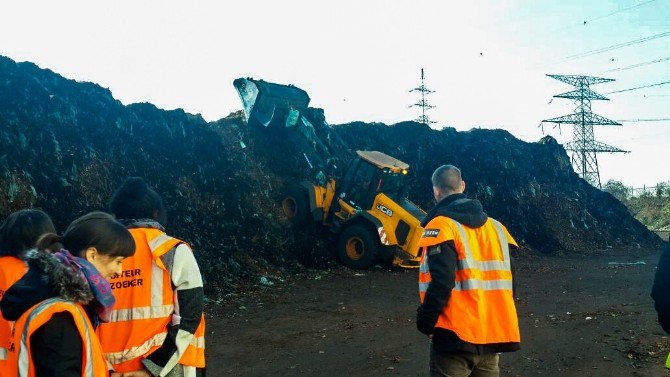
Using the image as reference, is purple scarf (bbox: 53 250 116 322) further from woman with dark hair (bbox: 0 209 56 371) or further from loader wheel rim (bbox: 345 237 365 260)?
loader wheel rim (bbox: 345 237 365 260)

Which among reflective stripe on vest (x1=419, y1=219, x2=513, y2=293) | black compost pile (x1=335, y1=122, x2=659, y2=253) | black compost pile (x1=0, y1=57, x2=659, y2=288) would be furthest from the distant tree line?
reflective stripe on vest (x1=419, y1=219, x2=513, y2=293)

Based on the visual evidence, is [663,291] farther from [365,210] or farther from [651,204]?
[651,204]

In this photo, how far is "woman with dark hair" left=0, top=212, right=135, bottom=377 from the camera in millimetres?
1852

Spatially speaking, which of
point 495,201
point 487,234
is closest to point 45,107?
point 487,234

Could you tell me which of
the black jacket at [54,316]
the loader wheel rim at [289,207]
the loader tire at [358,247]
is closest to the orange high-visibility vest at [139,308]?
the black jacket at [54,316]

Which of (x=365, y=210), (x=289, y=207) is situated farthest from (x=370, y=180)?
(x=289, y=207)

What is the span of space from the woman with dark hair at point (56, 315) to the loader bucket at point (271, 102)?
14399 millimetres

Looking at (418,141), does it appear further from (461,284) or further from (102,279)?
(102,279)

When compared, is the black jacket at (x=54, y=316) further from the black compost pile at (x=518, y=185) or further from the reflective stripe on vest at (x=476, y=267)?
the black compost pile at (x=518, y=185)

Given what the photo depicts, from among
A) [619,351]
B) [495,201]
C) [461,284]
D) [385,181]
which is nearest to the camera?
[461,284]

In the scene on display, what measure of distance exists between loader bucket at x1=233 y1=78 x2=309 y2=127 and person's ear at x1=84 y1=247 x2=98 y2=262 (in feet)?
46.5

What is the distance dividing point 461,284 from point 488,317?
25cm

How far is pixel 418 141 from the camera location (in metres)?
22.6

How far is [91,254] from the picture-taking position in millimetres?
2180
